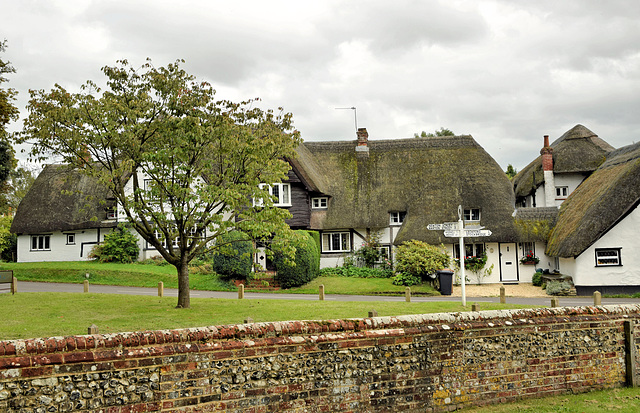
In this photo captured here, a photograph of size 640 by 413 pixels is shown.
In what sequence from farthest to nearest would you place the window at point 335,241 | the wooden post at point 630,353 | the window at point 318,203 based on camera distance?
the window at point 318,203 → the window at point 335,241 → the wooden post at point 630,353

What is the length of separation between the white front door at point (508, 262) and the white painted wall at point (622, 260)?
5.03 meters

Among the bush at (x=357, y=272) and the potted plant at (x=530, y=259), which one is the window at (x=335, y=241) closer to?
the bush at (x=357, y=272)

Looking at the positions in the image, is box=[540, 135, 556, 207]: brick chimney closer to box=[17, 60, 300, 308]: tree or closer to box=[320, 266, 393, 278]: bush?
box=[320, 266, 393, 278]: bush

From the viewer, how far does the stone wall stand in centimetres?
600

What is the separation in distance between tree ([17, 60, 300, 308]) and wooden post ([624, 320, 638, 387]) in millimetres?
11464

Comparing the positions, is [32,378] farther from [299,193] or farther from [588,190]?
[588,190]

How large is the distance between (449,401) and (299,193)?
3001 centimetres

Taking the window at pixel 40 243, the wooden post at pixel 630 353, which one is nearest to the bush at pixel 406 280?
the wooden post at pixel 630 353

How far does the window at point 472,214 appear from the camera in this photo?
3645 cm

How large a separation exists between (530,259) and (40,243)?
37817 millimetres

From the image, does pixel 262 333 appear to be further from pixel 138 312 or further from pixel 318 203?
pixel 318 203

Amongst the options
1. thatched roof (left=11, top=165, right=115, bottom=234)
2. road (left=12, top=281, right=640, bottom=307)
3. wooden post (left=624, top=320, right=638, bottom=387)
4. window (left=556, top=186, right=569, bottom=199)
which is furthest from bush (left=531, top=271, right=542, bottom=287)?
thatched roof (left=11, top=165, right=115, bottom=234)

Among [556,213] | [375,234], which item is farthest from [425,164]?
[556,213]

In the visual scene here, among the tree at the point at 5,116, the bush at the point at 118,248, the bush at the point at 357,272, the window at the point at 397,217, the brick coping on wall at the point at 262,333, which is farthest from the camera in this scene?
the bush at the point at 118,248
